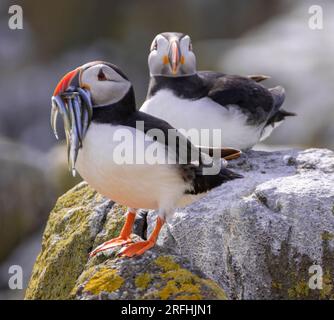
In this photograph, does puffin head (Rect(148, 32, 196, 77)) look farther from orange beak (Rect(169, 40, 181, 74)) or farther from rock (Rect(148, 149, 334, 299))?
rock (Rect(148, 149, 334, 299))

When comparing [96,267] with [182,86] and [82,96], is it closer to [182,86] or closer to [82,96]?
[82,96]

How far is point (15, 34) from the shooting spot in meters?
21.4

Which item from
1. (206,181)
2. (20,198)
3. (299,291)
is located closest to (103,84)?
(206,181)

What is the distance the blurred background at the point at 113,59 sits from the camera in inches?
457

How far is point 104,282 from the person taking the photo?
4719 millimetres

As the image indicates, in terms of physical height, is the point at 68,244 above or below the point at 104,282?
below

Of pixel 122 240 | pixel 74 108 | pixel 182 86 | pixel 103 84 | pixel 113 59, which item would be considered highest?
pixel 103 84

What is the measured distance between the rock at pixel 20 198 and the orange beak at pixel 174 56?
15.7 ft

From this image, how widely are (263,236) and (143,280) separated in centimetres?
115

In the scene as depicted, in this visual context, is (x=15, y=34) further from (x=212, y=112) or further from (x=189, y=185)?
(x=189, y=185)

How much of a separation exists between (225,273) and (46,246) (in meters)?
1.47

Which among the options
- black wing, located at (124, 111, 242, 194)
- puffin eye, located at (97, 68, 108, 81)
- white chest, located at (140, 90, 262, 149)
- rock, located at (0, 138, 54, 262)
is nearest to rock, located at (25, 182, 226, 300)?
black wing, located at (124, 111, 242, 194)

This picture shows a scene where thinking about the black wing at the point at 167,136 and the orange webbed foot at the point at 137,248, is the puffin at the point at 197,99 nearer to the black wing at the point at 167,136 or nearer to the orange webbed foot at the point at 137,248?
the black wing at the point at 167,136
